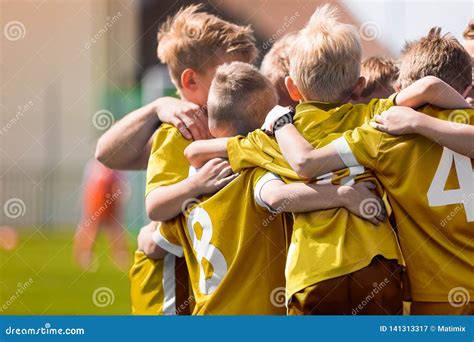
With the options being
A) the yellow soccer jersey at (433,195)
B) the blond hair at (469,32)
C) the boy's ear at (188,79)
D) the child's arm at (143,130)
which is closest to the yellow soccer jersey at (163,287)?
the child's arm at (143,130)

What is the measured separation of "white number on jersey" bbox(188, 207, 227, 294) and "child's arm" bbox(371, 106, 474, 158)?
627 mm

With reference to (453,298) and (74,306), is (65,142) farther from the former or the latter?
(453,298)

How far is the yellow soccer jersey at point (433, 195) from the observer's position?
2426 mm

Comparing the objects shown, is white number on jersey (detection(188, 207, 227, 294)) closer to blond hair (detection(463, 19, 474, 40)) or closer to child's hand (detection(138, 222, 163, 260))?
child's hand (detection(138, 222, 163, 260))

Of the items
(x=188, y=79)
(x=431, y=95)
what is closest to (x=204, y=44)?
(x=188, y=79)

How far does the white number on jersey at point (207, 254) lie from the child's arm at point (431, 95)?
2.25ft

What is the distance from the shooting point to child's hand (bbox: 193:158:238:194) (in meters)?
2.64

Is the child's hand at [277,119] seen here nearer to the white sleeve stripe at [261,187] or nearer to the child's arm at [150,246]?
the white sleeve stripe at [261,187]

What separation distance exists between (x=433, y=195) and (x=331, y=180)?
0.93 feet

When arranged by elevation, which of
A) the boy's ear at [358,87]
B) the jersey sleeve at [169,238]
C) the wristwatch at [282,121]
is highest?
the wristwatch at [282,121]

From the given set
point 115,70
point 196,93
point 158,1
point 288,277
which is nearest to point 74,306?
point 196,93

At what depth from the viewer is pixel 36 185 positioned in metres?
13.5

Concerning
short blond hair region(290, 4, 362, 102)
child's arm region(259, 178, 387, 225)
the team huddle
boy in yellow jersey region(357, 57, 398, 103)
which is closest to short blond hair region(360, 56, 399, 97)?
boy in yellow jersey region(357, 57, 398, 103)

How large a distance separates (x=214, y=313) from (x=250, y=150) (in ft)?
1.66
